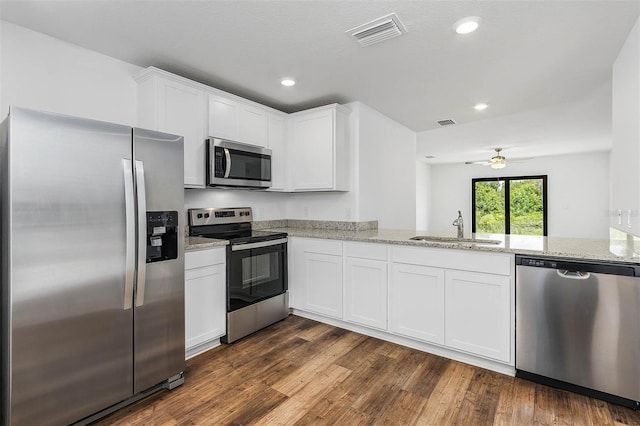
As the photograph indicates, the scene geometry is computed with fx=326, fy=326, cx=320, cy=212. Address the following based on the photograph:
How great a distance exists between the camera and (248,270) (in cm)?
303

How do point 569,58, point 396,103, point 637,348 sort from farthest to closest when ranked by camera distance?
point 396,103, point 569,58, point 637,348

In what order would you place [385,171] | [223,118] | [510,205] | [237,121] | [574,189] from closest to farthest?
[223,118], [237,121], [385,171], [574,189], [510,205]

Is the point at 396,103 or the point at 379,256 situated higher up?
the point at 396,103

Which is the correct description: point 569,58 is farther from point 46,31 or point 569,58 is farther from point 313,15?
point 46,31

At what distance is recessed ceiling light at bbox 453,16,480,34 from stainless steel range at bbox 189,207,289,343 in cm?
231

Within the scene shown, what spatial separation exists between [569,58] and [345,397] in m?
3.10

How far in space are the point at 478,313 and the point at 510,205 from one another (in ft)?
23.8

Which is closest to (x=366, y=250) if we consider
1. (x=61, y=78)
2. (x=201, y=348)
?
(x=201, y=348)

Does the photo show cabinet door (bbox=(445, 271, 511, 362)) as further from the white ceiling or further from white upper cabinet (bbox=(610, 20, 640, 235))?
the white ceiling

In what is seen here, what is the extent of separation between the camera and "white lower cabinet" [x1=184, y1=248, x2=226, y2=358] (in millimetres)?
2551

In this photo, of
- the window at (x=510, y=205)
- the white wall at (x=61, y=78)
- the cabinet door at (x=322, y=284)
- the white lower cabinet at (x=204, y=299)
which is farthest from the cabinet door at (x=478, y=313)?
the window at (x=510, y=205)

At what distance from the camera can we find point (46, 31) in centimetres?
228

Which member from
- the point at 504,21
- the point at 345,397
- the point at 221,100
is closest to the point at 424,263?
the point at 345,397

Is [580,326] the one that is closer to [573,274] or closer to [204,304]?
[573,274]
